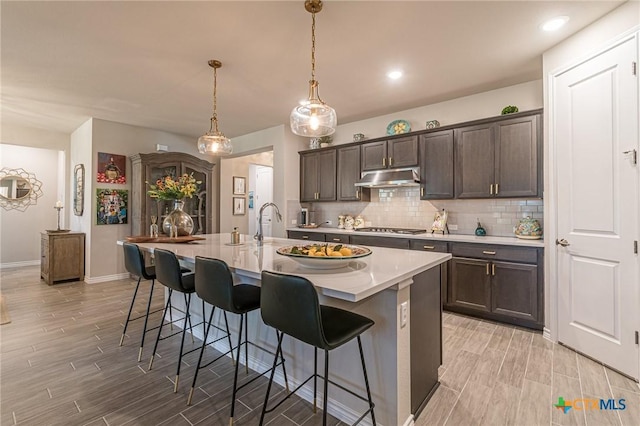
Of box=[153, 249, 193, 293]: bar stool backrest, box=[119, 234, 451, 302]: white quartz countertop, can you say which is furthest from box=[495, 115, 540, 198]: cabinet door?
box=[153, 249, 193, 293]: bar stool backrest

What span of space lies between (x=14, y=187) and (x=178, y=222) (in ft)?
19.2

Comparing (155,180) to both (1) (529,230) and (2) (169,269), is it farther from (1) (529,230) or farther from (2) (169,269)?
(1) (529,230)

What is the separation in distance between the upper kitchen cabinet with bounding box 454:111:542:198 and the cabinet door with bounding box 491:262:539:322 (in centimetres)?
82

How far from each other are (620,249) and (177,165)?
6045 mm

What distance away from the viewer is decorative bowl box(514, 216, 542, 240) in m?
3.16

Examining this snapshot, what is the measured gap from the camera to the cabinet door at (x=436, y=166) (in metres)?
3.71

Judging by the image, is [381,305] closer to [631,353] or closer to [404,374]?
[404,374]

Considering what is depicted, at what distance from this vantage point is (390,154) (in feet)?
13.8

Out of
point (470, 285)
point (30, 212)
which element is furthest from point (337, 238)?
point (30, 212)

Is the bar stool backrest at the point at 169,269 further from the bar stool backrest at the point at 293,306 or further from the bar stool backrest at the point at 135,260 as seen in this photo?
the bar stool backrest at the point at 293,306

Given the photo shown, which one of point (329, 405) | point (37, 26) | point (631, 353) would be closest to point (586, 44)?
point (631, 353)

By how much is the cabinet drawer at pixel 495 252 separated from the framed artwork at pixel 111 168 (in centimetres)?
552

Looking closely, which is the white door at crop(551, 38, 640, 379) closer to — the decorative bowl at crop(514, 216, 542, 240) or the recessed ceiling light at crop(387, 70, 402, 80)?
the decorative bowl at crop(514, 216, 542, 240)

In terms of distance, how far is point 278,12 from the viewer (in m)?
2.21
